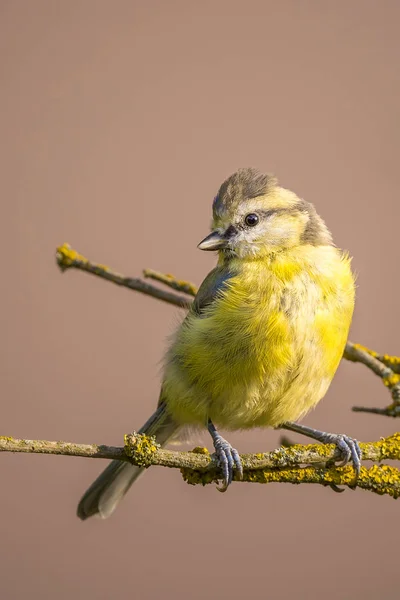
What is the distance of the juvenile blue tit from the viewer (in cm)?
283

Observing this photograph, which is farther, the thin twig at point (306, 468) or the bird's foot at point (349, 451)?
the bird's foot at point (349, 451)

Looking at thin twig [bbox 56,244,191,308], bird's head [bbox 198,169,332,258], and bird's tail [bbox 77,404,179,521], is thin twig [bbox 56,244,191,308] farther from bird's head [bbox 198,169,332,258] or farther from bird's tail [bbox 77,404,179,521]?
bird's tail [bbox 77,404,179,521]

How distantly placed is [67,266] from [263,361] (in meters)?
1.10

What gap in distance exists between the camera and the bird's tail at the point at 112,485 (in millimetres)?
3191

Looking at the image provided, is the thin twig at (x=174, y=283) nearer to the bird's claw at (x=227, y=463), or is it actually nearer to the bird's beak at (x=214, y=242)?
the bird's beak at (x=214, y=242)

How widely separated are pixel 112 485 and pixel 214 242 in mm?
1181

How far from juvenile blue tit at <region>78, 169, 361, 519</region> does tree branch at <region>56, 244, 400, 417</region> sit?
0.15 metres

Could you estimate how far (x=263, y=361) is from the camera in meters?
2.80

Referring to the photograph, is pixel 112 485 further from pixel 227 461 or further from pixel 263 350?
pixel 263 350

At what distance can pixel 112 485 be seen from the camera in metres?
3.23

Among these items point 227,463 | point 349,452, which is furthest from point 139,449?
point 349,452

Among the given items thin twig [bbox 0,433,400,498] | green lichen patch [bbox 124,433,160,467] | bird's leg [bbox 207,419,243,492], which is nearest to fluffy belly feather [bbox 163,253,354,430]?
bird's leg [bbox 207,419,243,492]

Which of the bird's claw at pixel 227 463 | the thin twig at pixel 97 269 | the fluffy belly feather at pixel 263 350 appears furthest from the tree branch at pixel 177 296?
the bird's claw at pixel 227 463

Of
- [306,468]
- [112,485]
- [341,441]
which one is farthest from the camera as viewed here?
[112,485]
